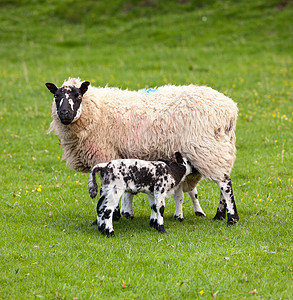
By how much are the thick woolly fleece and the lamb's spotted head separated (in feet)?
0.83

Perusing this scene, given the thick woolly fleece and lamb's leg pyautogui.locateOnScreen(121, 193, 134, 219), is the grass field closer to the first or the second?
lamb's leg pyautogui.locateOnScreen(121, 193, 134, 219)

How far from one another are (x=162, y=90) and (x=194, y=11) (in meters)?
23.9

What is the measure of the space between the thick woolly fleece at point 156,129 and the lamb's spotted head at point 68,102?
0.83ft

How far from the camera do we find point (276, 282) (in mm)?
5703

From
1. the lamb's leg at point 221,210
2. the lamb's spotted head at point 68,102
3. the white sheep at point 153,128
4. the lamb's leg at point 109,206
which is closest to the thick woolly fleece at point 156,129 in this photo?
the white sheep at point 153,128

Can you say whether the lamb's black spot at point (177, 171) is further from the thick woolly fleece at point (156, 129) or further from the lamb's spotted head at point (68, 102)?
the lamb's spotted head at point (68, 102)

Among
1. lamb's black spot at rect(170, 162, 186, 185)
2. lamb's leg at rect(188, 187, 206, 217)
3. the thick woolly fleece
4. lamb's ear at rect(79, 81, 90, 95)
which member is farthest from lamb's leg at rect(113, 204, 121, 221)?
lamb's ear at rect(79, 81, 90, 95)

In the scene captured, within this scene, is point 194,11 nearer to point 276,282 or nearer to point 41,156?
point 41,156

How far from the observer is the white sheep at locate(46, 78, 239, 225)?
8.02 metres

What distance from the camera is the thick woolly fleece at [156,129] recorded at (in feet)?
26.3

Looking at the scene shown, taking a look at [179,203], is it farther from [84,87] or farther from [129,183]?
[84,87]

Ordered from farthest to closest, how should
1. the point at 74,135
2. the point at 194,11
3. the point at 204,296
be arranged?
the point at 194,11 < the point at 74,135 < the point at 204,296

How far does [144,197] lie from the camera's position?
32.5 feet

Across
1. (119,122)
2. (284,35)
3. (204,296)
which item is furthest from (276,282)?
(284,35)
